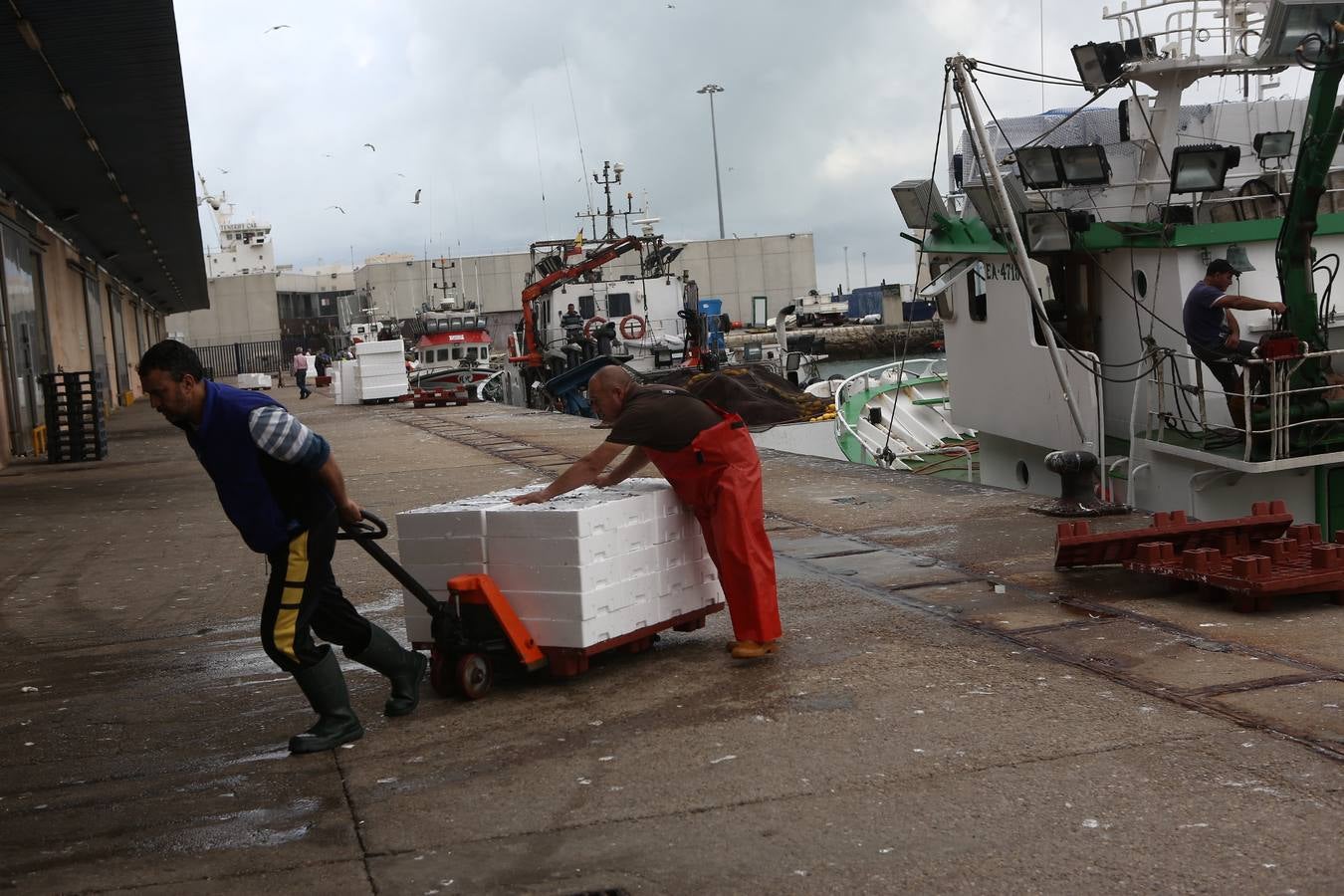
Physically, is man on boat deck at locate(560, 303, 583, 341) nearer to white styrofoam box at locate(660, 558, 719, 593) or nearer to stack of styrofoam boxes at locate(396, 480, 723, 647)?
white styrofoam box at locate(660, 558, 719, 593)

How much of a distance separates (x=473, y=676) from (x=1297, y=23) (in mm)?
7634

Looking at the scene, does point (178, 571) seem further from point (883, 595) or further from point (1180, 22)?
point (1180, 22)

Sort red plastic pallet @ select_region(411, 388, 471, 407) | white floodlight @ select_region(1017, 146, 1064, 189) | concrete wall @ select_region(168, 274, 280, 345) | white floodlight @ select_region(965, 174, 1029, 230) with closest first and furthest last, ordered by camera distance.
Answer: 1. white floodlight @ select_region(1017, 146, 1064, 189)
2. white floodlight @ select_region(965, 174, 1029, 230)
3. red plastic pallet @ select_region(411, 388, 471, 407)
4. concrete wall @ select_region(168, 274, 280, 345)

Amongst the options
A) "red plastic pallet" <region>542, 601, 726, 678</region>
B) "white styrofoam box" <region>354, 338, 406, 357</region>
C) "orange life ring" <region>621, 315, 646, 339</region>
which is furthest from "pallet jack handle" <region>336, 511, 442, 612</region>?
"white styrofoam box" <region>354, 338, 406, 357</region>

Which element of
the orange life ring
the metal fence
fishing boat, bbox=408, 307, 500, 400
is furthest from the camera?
the metal fence

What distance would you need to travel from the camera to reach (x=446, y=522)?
6.29 m

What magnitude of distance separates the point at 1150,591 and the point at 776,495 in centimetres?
570

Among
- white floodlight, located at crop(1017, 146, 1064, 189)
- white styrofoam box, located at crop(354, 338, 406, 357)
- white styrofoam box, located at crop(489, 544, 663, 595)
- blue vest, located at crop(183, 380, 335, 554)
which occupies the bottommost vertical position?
white styrofoam box, located at crop(489, 544, 663, 595)

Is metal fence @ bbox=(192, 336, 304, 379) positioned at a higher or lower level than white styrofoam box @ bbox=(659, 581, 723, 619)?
higher

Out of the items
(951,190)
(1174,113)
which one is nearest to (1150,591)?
(1174,113)

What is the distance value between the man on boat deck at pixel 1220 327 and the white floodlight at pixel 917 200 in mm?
3832

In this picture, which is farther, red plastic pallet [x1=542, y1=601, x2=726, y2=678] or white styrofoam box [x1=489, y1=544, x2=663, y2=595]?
red plastic pallet [x1=542, y1=601, x2=726, y2=678]

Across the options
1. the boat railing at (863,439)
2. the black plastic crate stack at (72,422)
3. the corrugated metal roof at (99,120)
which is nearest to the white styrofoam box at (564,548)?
the corrugated metal roof at (99,120)

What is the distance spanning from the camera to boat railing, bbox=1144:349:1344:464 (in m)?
9.84
